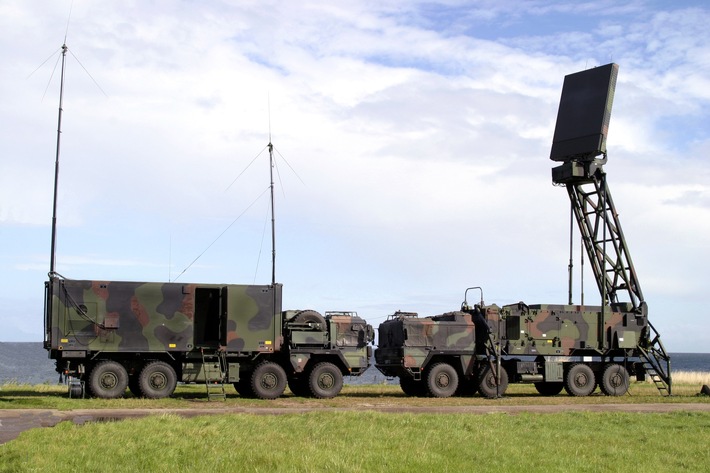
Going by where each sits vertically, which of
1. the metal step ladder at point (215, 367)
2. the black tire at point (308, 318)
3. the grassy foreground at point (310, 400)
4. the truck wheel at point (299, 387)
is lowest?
the grassy foreground at point (310, 400)

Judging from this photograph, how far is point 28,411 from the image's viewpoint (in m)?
21.3

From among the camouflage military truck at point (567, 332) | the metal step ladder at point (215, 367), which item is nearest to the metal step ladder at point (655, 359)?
the camouflage military truck at point (567, 332)

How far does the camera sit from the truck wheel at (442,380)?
2927 cm

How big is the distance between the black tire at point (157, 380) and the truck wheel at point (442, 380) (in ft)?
27.7

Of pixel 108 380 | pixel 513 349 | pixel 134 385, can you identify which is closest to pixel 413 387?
pixel 513 349

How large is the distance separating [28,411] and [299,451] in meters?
9.89

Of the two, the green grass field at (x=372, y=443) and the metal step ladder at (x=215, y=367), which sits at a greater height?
the metal step ladder at (x=215, y=367)

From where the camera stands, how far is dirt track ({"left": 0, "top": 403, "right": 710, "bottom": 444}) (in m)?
18.8

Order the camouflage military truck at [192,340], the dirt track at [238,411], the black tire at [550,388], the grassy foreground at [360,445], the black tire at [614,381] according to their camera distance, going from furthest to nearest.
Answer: the black tire at [550,388] < the black tire at [614,381] < the camouflage military truck at [192,340] < the dirt track at [238,411] < the grassy foreground at [360,445]

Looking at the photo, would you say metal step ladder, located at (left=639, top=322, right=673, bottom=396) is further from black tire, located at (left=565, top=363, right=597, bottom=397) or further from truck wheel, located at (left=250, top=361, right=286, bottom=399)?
truck wheel, located at (left=250, top=361, right=286, bottom=399)

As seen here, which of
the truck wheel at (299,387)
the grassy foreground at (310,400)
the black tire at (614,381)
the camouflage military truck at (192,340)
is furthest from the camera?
the black tire at (614,381)

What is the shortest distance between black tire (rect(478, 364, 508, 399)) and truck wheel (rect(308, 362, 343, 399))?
512 centimetres

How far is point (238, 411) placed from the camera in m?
22.4

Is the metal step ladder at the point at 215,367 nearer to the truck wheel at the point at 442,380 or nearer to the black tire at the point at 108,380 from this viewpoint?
the black tire at the point at 108,380
